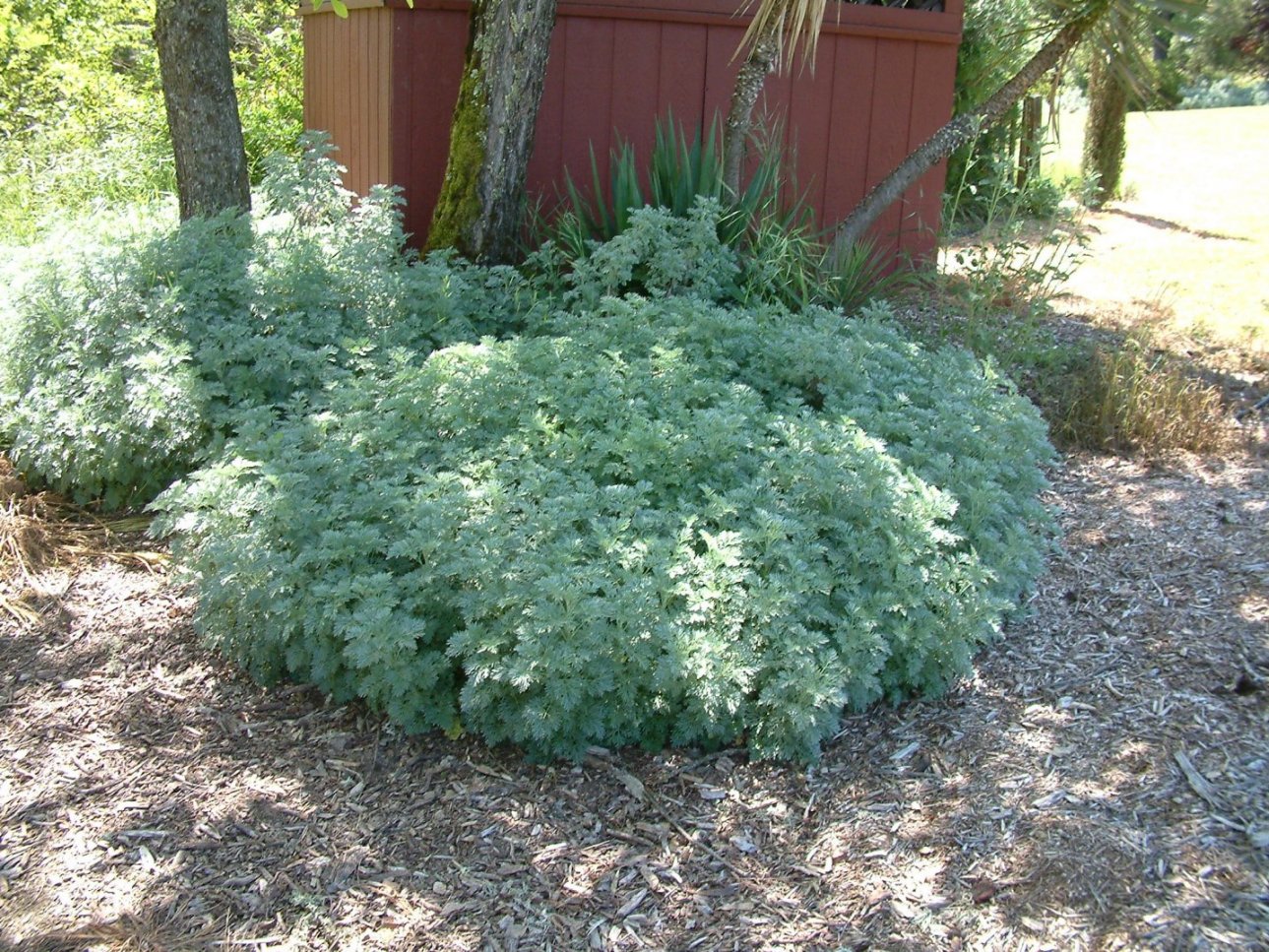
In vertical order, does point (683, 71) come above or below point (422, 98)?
above

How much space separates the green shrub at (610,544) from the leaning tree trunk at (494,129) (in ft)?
5.57

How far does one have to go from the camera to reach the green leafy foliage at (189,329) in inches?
176

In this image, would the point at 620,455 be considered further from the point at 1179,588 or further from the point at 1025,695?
the point at 1179,588

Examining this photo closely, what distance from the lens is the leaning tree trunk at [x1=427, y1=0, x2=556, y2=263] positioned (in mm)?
5625

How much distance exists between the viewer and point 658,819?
10.3ft

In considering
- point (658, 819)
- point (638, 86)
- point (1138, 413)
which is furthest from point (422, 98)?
point (658, 819)

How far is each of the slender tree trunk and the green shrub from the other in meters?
1.93

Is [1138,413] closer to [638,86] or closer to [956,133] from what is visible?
[956,133]

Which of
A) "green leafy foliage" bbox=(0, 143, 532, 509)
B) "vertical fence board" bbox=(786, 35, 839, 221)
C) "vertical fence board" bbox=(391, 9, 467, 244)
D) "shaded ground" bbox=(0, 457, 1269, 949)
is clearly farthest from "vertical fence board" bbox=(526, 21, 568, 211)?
"shaded ground" bbox=(0, 457, 1269, 949)

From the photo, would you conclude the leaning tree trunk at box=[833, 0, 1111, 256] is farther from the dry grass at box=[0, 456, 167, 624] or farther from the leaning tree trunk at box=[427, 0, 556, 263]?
the dry grass at box=[0, 456, 167, 624]

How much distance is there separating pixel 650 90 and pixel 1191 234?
586 centimetres

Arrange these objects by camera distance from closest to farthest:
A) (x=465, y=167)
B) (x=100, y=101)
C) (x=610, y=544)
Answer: (x=610, y=544) < (x=465, y=167) < (x=100, y=101)

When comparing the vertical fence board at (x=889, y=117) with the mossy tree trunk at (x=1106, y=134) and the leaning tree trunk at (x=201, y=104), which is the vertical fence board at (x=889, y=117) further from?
the mossy tree trunk at (x=1106, y=134)

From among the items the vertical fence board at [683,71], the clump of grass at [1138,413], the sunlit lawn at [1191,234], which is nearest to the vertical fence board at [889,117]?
the sunlit lawn at [1191,234]
